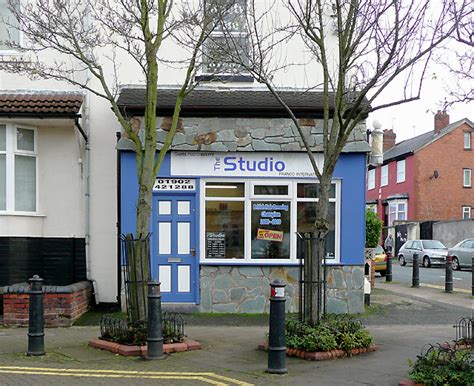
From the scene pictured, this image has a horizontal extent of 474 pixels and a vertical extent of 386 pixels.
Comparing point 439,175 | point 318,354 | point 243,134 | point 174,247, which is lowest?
point 318,354

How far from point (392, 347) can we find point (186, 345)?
3114mm

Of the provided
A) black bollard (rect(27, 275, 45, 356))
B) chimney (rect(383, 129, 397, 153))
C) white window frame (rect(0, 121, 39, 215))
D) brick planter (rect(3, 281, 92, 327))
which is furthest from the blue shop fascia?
chimney (rect(383, 129, 397, 153))

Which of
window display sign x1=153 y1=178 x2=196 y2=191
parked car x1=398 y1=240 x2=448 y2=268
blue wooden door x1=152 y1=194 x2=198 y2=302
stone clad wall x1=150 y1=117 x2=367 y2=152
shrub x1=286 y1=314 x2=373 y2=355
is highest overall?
stone clad wall x1=150 y1=117 x2=367 y2=152

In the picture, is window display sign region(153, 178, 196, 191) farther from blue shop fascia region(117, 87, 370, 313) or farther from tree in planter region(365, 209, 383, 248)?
tree in planter region(365, 209, 383, 248)

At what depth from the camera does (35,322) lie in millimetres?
8516

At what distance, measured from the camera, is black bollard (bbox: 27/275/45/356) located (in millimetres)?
8531

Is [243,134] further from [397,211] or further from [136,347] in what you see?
[397,211]

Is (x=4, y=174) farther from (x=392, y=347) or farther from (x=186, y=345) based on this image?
(x=392, y=347)

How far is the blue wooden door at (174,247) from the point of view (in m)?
12.5

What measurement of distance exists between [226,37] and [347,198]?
14.8 ft

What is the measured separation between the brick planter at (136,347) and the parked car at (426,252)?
22999 millimetres

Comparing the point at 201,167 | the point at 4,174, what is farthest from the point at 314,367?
the point at 4,174

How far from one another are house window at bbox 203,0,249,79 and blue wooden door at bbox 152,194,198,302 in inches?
115

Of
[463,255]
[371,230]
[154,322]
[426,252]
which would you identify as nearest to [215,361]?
[154,322]
